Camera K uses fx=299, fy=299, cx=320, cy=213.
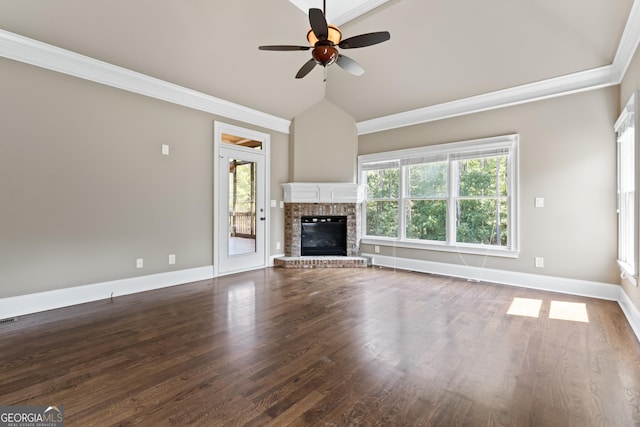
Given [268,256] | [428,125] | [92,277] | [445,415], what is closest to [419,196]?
[428,125]

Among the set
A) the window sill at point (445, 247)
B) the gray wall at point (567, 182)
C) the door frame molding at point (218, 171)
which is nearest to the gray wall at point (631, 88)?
the gray wall at point (567, 182)

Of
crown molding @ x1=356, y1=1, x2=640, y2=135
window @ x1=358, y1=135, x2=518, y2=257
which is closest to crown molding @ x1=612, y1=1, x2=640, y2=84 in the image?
Result: crown molding @ x1=356, y1=1, x2=640, y2=135

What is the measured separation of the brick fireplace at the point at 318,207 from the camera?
19.7ft

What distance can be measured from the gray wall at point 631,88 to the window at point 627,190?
0.12 metres

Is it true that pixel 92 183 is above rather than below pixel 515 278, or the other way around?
above

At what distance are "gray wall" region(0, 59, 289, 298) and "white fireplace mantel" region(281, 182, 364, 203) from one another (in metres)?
1.64

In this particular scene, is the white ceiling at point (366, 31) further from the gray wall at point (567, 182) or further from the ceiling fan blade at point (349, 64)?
the ceiling fan blade at point (349, 64)

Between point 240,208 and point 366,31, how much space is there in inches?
137

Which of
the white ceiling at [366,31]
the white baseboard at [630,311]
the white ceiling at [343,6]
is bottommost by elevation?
the white baseboard at [630,311]

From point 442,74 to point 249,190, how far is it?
3.73 m

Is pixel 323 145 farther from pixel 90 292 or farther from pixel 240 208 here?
pixel 90 292

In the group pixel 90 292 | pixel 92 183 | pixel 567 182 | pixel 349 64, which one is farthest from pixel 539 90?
pixel 90 292

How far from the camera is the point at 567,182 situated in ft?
13.2

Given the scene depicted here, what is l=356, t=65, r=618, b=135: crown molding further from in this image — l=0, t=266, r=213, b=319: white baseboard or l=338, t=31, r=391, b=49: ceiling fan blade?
l=0, t=266, r=213, b=319: white baseboard
